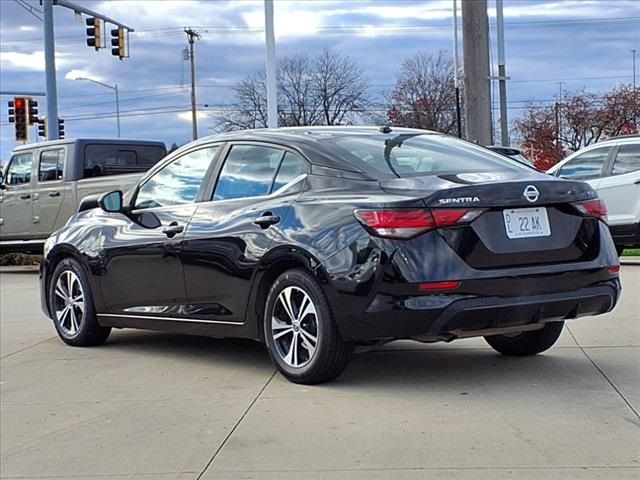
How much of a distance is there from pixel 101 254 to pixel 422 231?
3.18 m

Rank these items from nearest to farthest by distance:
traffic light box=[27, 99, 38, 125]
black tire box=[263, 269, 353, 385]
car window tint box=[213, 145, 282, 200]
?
black tire box=[263, 269, 353, 385] < car window tint box=[213, 145, 282, 200] < traffic light box=[27, 99, 38, 125]

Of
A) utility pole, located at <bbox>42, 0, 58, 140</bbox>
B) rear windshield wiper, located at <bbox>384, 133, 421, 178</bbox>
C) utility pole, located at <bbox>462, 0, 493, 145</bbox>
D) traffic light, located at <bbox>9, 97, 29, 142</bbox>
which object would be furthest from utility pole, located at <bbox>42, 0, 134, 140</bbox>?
rear windshield wiper, located at <bbox>384, 133, 421, 178</bbox>

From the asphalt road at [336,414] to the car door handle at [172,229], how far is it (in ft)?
3.24

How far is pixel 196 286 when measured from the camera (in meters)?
6.59

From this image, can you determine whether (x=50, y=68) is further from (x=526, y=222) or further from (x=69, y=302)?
(x=526, y=222)

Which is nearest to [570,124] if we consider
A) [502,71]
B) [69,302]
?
[502,71]

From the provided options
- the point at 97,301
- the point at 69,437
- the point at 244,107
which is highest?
the point at 244,107

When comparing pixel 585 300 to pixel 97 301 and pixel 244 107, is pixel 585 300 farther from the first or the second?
pixel 244 107

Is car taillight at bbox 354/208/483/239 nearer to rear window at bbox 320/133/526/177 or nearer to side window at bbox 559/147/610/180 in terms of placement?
rear window at bbox 320/133/526/177

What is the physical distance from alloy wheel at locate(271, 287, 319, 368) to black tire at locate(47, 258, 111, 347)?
2.28m

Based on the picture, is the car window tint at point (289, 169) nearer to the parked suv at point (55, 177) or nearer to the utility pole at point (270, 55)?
the parked suv at point (55, 177)

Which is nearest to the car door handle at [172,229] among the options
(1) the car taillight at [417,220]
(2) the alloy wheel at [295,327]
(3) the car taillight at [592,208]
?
(2) the alloy wheel at [295,327]

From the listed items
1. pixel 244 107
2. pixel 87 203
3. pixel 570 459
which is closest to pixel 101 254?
pixel 87 203

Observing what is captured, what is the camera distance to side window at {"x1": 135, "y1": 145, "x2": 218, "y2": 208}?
6887 millimetres
